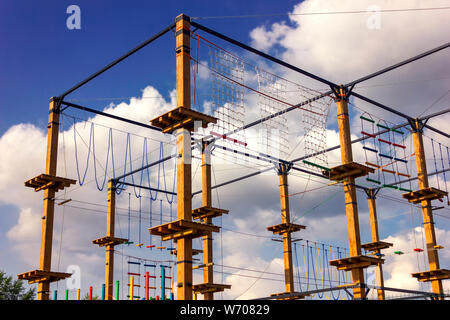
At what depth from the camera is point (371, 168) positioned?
29.8m

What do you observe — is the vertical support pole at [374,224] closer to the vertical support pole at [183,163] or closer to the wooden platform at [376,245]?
the wooden platform at [376,245]

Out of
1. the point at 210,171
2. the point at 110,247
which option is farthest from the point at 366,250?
the point at 110,247

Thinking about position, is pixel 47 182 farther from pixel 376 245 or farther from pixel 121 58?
pixel 376 245

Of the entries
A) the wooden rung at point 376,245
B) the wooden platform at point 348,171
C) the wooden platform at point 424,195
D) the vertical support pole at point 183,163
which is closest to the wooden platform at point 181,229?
the vertical support pole at point 183,163

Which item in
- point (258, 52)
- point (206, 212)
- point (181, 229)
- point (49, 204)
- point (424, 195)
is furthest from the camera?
point (206, 212)

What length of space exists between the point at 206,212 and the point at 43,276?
11.5 m

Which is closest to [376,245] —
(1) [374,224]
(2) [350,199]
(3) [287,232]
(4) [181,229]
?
(1) [374,224]

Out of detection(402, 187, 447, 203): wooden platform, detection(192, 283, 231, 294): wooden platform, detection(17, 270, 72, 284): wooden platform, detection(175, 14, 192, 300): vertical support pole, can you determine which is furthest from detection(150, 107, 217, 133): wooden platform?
detection(402, 187, 447, 203): wooden platform

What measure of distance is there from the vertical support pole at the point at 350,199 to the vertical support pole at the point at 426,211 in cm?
754

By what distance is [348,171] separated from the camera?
2970 cm
